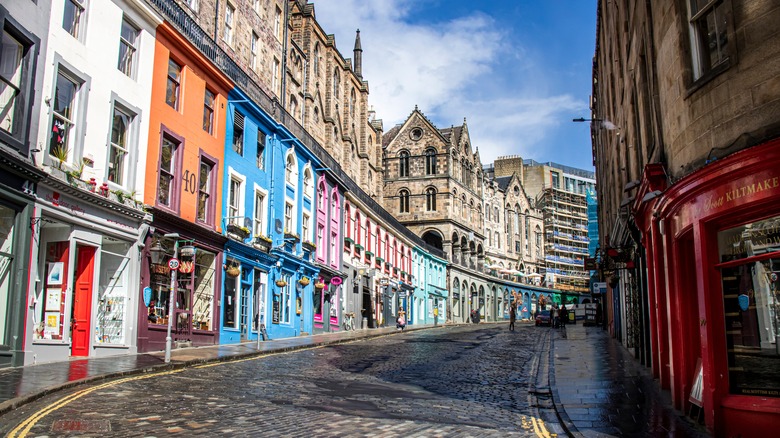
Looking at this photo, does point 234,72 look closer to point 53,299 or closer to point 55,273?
point 55,273

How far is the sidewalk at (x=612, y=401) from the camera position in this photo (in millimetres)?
8250

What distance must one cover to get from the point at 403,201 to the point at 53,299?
55280mm

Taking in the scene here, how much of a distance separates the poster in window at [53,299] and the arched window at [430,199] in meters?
54.7

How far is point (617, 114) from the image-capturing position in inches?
834

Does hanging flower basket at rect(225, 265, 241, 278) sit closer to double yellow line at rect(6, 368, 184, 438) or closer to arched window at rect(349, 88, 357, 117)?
double yellow line at rect(6, 368, 184, 438)

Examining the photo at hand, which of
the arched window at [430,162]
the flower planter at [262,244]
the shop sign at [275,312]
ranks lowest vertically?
the shop sign at [275,312]

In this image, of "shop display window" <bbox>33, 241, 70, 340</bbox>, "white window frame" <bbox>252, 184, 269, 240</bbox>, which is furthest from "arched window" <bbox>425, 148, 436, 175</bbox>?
"shop display window" <bbox>33, 241, 70, 340</bbox>

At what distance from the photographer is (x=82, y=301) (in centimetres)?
1606

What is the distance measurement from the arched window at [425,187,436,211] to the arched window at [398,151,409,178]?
3191mm

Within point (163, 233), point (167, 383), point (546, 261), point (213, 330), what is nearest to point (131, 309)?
point (163, 233)

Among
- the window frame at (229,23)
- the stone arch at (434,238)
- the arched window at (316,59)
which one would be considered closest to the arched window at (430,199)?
the stone arch at (434,238)

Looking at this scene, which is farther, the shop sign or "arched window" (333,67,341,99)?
"arched window" (333,67,341,99)

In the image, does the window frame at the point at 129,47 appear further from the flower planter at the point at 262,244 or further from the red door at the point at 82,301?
the flower planter at the point at 262,244

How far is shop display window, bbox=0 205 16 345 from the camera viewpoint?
12.8m
